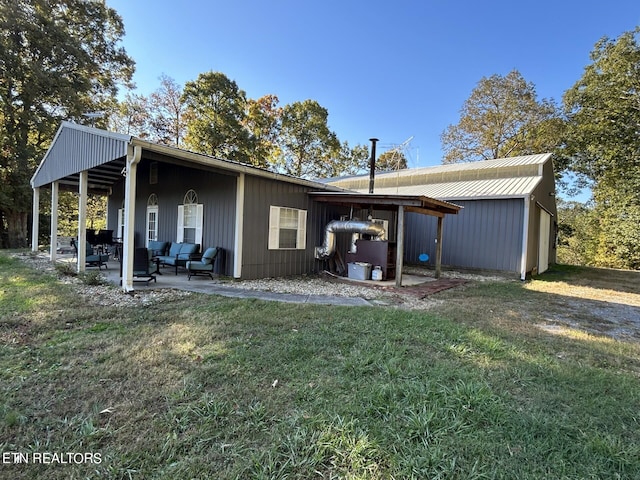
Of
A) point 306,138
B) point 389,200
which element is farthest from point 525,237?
point 306,138

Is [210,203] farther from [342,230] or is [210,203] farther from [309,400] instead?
[309,400]

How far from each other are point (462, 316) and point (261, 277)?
4.79 m

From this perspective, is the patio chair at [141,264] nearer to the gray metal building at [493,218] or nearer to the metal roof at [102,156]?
the metal roof at [102,156]

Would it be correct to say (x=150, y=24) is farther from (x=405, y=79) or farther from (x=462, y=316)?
(x=462, y=316)

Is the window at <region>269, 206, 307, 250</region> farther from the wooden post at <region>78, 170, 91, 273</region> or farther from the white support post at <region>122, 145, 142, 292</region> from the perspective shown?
the wooden post at <region>78, 170, 91, 273</region>

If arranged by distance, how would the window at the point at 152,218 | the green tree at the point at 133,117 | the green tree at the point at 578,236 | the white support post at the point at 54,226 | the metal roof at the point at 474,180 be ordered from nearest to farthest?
the white support post at the point at 54,226 → the window at the point at 152,218 → the metal roof at the point at 474,180 → the green tree at the point at 578,236 → the green tree at the point at 133,117

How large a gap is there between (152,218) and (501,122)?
22.5 m

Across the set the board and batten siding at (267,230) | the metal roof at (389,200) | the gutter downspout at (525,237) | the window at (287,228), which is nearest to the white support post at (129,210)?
the board and batten siding at (267,230)

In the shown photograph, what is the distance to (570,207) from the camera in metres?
29.1

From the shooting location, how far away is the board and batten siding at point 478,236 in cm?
1019

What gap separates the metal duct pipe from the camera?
8570mm

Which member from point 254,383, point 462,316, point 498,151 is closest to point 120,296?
point 254,383

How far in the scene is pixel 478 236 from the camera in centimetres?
1099

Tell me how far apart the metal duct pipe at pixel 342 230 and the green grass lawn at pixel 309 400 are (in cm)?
448
